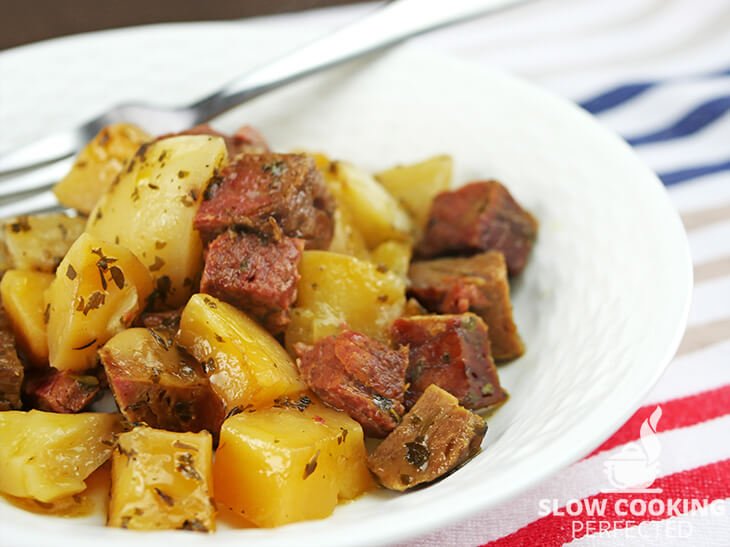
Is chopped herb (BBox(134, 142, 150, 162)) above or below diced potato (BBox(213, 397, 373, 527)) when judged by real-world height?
above

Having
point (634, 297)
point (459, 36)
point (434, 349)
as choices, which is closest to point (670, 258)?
point (634, 297)

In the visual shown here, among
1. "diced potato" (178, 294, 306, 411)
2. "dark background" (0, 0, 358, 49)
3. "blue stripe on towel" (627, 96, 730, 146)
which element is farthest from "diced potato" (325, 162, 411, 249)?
"dark background" (0, 0, 358, 49)

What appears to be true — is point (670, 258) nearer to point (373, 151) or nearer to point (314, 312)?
point (314, 312)

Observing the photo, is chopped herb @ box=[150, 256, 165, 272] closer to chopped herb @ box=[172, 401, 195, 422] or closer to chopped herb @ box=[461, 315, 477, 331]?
chopped herb @ box=[172, 401, 195, 422]

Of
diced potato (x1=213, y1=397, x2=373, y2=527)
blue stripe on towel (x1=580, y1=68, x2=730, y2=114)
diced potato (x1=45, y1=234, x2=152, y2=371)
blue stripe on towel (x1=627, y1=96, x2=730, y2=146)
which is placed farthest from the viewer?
blue stripe on towel (x1=580, y1=68, x2=730, y2=114)

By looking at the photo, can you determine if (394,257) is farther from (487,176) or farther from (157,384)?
(157,384)

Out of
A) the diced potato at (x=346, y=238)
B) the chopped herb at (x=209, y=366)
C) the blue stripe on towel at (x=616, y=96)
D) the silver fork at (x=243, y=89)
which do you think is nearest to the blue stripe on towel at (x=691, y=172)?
the blue stripe on towel at (x=616, y=96)

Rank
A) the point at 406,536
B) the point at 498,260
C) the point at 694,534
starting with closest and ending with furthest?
the point at 406,536, the point at 694,534, the point at 498,260
